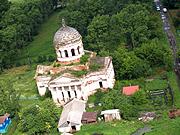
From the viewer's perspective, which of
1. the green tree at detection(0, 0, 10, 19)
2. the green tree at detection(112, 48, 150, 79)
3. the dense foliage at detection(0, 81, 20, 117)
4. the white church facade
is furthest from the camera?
the green tree at detection(0, 0, 10, 19)

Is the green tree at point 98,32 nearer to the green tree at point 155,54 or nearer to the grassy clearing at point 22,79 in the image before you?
the green tree at point 155,54

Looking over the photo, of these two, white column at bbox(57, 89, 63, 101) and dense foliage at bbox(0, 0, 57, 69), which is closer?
white column at bbox(57, 89, 63, 101)

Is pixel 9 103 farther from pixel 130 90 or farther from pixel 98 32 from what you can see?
pixel 98 32

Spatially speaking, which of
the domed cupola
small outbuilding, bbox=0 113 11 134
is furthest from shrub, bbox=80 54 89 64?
small outbuilding, bbox=0 113 11 134

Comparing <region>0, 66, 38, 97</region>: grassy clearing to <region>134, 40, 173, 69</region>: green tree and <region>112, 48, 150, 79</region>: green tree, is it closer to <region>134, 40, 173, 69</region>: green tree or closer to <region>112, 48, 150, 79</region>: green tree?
<region>112, 48, 150, 79</region>: green tree

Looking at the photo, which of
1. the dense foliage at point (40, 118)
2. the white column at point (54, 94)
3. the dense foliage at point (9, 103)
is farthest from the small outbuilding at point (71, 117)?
the dense foliage at point (9, 103)

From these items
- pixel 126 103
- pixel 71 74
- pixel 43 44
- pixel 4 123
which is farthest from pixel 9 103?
pixel 43 44

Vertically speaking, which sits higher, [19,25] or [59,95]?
[19,25]
